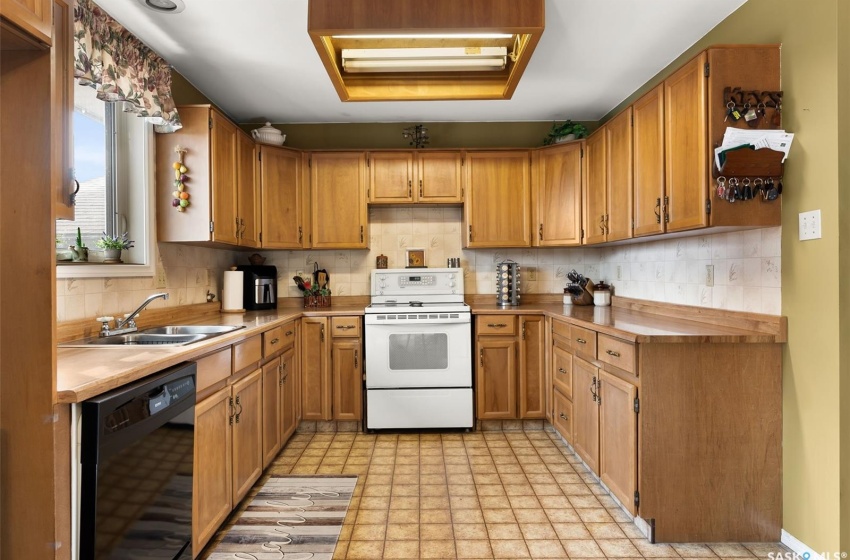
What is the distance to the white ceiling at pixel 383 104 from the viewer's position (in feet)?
7.24

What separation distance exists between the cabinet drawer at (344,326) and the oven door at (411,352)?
0.41ft

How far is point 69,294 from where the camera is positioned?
192 centimetres

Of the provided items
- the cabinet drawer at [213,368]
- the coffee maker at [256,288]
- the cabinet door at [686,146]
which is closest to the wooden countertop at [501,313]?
the cabinet drawer at [213,368]

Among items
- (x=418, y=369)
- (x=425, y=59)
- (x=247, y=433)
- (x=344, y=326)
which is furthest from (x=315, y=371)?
(x=425, y=59)

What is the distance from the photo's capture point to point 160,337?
2182 mm

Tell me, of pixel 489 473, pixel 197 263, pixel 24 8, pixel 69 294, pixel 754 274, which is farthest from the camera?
pixel 197 263

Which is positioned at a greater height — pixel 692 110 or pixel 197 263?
pixel 692 110

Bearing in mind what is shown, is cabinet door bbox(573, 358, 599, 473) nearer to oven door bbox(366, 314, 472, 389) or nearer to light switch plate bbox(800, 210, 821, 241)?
oven door bbox(366, 314, 472, 389)

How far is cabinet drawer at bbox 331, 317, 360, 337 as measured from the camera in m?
3.33

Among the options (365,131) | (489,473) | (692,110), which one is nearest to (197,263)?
(365,131)

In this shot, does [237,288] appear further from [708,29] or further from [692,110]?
[708,29]

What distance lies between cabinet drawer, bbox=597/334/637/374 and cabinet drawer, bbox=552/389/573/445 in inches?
25.8

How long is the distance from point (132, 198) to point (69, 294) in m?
0.78

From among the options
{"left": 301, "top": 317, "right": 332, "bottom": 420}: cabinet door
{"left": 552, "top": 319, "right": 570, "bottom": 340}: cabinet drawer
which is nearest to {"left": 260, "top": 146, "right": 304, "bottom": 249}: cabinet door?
{"left": 301, "top": 317, "right": 332, "bottom": 420}: cabinet door
